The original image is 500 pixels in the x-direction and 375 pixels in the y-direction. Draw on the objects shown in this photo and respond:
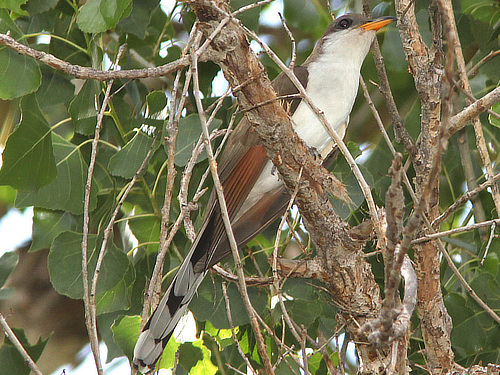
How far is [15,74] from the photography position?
216 centimetres

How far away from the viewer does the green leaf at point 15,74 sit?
214 cm

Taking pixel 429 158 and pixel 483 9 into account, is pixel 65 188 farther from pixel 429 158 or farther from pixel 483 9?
pixel 483 9

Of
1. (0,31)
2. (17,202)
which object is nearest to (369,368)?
(17,202)

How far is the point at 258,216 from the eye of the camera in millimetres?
2555

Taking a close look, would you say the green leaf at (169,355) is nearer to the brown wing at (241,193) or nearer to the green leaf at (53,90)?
the brown wing at (241,193)

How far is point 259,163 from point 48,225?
39.5 inches

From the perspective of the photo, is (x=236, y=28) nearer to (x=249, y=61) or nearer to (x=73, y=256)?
(x=249, y=61)

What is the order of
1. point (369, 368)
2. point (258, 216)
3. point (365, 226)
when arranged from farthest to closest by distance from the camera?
1. point (258, 216)
2. point (369, 368)
3. point (365, 226)

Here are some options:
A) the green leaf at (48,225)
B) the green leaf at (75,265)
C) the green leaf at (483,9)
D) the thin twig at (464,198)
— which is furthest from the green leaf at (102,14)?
the green leaf at (483,9)

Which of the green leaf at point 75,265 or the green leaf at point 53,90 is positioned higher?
the green leaf at point 53,90

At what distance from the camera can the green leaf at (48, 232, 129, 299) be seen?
7.27 ft

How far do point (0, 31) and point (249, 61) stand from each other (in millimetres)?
1034

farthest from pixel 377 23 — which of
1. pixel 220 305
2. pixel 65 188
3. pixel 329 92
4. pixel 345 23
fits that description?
pixel 65 188

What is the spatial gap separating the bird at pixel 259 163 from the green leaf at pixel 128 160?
1.09 feet
